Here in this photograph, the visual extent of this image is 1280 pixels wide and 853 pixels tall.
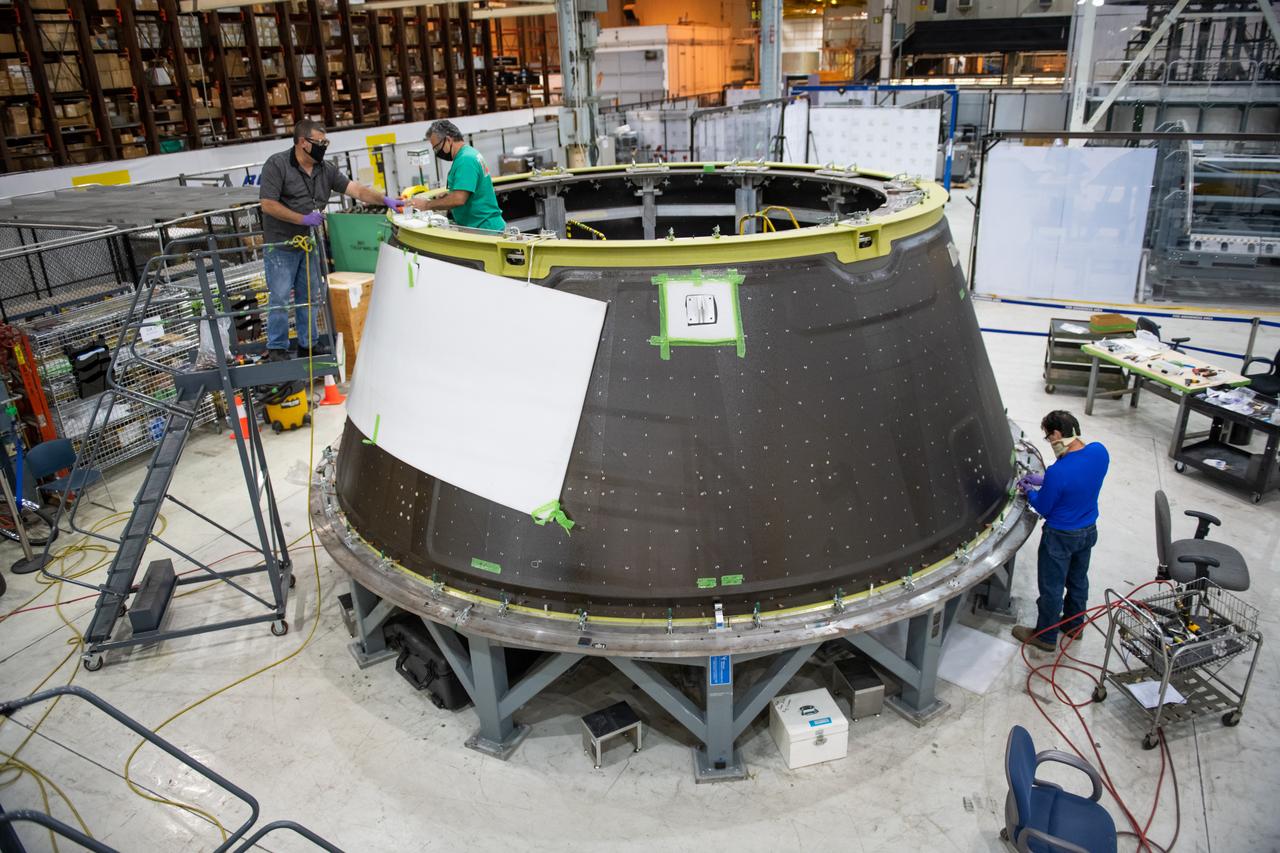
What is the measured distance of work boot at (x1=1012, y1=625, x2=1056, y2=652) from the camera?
18.1 ft

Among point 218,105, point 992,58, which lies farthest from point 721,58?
point 218,105

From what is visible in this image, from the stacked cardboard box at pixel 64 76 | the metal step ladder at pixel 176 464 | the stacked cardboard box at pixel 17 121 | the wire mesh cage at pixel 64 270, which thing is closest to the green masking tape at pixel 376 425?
the metal step ladder at pixel 176 464

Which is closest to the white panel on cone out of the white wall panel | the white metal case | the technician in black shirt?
the white metal case

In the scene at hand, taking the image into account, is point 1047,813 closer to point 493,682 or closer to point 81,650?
point 493,682

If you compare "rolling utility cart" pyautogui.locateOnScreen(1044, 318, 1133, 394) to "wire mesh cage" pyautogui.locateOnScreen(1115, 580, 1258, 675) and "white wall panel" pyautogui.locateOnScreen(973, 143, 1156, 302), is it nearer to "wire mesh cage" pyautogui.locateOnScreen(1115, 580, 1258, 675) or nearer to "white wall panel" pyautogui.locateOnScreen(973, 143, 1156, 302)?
"white wall panel" pyautogui.locateOnScreen(973, 143, 1156, 302)

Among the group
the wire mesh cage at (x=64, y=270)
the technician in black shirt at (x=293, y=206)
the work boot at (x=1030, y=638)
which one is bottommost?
the work boot at (x=1030, y=638)

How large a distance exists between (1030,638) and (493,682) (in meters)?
3.37

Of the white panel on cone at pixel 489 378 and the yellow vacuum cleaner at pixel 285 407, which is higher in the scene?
the white panel on cone at pixel 489 378

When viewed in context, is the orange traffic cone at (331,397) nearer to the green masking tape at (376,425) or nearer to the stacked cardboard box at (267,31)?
the green masking tape at (376,425)

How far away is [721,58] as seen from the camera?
32.8m

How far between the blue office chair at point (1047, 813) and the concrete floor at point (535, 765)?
0.47m

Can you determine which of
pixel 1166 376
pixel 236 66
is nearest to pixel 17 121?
pixel 236 66

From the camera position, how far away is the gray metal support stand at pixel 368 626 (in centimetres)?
537

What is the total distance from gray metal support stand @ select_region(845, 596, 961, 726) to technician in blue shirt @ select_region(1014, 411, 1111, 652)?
27.7 inches
